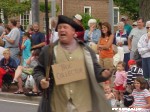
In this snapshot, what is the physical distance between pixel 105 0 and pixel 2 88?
3403 centimetres

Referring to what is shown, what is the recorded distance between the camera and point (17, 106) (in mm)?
13500

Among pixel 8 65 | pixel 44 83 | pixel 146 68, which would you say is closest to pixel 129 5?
pixel 8 65

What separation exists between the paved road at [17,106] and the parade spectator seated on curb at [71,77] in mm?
6707

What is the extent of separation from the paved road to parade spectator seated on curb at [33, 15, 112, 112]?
264 inches

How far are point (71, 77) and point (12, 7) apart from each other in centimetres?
3220

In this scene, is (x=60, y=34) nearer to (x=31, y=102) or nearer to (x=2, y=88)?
(x=31, y=102)

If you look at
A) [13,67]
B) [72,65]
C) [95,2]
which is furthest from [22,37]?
[95,2]

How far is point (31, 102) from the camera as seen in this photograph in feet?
47.0

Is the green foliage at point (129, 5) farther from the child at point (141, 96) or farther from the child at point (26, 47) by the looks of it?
the child at point (141, 96)

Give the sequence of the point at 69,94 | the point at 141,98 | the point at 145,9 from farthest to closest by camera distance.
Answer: the point at 145,9 → the point at 141,98 → the point at 69,94

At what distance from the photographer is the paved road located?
12770 mm

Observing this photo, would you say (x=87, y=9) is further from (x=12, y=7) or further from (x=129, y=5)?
(x=129, y=5)

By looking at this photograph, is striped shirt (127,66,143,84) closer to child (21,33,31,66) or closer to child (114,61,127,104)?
child (114,61,127,104)

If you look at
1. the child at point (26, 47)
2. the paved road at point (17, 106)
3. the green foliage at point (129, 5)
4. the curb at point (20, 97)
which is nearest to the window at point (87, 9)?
the green foliage at point (129, 5)
